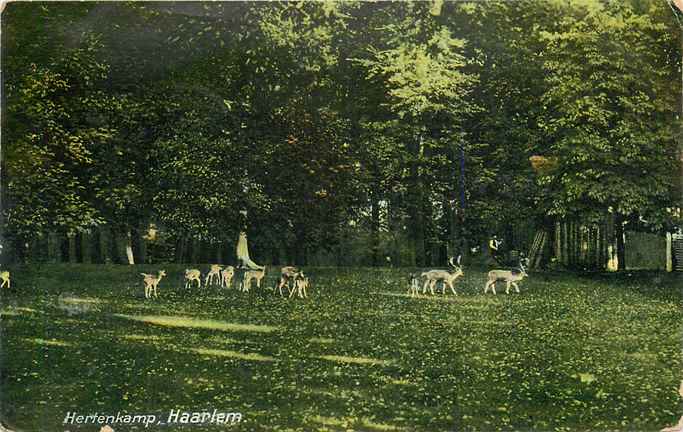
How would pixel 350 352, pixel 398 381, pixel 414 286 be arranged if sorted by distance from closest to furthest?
1. pixel 398 381
2. pixel 350 352
3. pixel 414 286

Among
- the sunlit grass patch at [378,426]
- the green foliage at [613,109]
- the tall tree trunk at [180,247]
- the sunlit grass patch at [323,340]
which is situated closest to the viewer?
the sunlit grass patch at [378,426]

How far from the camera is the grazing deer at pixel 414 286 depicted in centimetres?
716

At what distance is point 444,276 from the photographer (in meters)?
7.18

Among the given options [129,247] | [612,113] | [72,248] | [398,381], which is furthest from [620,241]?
[72,248]

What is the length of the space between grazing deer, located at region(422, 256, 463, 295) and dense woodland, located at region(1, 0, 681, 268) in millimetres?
130

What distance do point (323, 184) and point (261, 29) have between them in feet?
5.66

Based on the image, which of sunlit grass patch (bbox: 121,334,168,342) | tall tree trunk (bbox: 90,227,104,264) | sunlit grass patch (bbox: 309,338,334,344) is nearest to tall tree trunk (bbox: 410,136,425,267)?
sunlit grass patch (bbox: 309,338,334,344)

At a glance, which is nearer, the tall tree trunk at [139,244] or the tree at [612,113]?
the tree at [612,113]

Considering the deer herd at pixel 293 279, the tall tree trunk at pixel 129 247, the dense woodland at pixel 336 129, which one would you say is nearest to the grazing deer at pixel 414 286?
the deer herd at pixel 293 279

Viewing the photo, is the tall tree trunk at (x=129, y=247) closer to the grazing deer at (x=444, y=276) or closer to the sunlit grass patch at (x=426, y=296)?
the sunlit grass patch at (x=426, y=296)

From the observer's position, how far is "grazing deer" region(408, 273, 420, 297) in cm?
716

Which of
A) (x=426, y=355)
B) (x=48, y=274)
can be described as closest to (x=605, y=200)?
(x=426, y=355)

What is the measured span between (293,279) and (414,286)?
1.27m

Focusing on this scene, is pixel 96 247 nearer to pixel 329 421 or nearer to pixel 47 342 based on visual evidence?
pixel 47 342
